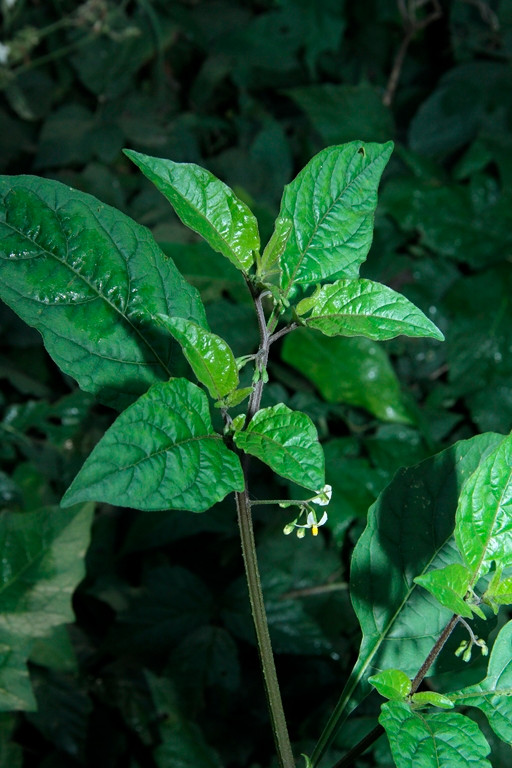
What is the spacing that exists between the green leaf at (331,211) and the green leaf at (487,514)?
0.14 m

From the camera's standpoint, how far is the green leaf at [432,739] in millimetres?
383

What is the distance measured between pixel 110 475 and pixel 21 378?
1.13 meters

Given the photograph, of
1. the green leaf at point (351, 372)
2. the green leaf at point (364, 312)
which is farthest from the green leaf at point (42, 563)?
the green leaf at point (351, 372)

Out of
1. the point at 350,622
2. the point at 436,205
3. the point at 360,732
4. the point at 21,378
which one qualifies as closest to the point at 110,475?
the point at 360,732

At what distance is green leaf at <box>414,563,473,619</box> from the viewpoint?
15.1 inches

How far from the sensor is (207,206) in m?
0.42

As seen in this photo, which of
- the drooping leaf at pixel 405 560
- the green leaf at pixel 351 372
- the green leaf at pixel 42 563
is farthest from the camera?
the green leaf at pixel 351 372

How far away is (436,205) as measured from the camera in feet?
4.86

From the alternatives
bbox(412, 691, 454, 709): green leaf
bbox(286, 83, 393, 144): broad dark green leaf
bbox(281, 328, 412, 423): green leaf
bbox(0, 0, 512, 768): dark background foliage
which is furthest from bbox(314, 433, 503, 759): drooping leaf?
bbox(286, 83, 393, 144): broad dark green leaf

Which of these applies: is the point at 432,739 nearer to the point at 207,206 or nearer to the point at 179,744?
the point at 207,206

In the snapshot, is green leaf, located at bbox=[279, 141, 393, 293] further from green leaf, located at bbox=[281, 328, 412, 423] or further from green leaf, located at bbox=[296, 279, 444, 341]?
green leaf, located at bbox=[281, 328, 412, 423]

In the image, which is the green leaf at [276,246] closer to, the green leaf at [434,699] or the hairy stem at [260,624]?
the hairy stem at [260,624]

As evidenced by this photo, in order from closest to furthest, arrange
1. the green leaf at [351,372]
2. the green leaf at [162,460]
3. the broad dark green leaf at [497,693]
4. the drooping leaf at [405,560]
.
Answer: the green leaf at [162,460], the broad dark green leaf at [497,693], the drooping leaf at [405,560], the green leaf at [351,372]

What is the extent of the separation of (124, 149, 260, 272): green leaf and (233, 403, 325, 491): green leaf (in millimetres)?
88
